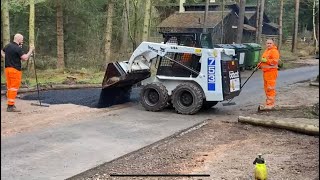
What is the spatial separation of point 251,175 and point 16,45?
Result: 4.51m

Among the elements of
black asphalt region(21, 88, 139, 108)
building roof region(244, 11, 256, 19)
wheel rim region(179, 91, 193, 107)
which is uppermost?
building roof region(244, 11, 256, 19)

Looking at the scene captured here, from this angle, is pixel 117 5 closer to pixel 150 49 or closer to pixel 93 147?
pixel 150 49

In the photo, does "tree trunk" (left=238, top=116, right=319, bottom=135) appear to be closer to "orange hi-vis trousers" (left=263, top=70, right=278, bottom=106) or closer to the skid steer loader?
the skid steer loader

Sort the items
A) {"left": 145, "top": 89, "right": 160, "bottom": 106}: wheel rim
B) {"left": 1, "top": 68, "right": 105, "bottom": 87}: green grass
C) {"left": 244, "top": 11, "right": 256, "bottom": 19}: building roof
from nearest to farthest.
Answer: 1. {"left": 145, "top": 89, "right": 160, "bottom": 106}: wheel rim
2. {"left": 1, "top": 68, "right": 105, "bottom": 87}: green grass
3. {"left": 244, "top": 11, "right": 256, "bottom": 19}: building roof

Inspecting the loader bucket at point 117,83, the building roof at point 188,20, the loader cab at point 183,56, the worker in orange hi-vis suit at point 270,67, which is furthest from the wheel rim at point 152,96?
the building roof at point 188,20

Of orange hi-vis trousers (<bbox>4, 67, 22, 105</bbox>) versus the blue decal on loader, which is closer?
orange hi-vis trousers (<bbox>4, 67, 22, 105</bbox>)

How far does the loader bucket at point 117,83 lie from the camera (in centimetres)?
939

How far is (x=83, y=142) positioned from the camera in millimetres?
6363

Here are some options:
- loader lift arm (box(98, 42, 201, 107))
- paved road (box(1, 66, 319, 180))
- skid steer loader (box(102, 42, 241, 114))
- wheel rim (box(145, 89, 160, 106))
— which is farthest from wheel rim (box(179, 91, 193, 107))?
wheel rim (box(145, 89, 160, 106))

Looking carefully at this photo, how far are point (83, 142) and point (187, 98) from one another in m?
3.26

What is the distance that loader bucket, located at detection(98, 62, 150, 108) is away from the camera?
9.39m

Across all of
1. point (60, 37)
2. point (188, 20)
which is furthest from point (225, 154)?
point (188, 20)

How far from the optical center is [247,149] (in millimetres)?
6125

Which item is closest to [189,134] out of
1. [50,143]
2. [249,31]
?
[50,143]
